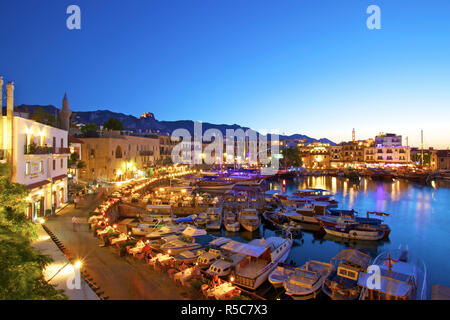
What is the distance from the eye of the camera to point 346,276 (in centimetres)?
1477

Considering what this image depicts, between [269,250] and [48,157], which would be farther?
[48,157]

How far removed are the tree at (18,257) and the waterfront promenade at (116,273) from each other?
4346mm

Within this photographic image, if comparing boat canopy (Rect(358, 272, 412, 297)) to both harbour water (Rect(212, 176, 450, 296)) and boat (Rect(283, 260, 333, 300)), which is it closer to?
boat (Rect(283, 260, 333, 300))

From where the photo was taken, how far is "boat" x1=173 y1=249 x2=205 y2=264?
17.0 m

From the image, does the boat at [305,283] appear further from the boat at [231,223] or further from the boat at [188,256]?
the boat at [231,223]

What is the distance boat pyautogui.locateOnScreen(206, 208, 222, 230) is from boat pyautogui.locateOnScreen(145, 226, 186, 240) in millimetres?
4017

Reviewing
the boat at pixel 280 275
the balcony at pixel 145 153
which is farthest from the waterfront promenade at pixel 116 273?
the balcony at pixel 145 153

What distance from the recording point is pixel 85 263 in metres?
13.2

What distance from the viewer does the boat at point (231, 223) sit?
26.2 m

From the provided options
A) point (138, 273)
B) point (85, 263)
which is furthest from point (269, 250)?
point (85, 263)

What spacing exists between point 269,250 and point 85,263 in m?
10.3

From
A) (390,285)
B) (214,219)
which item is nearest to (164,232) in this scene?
(214,219)

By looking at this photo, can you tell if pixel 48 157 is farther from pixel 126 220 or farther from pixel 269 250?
pixel 269 250
